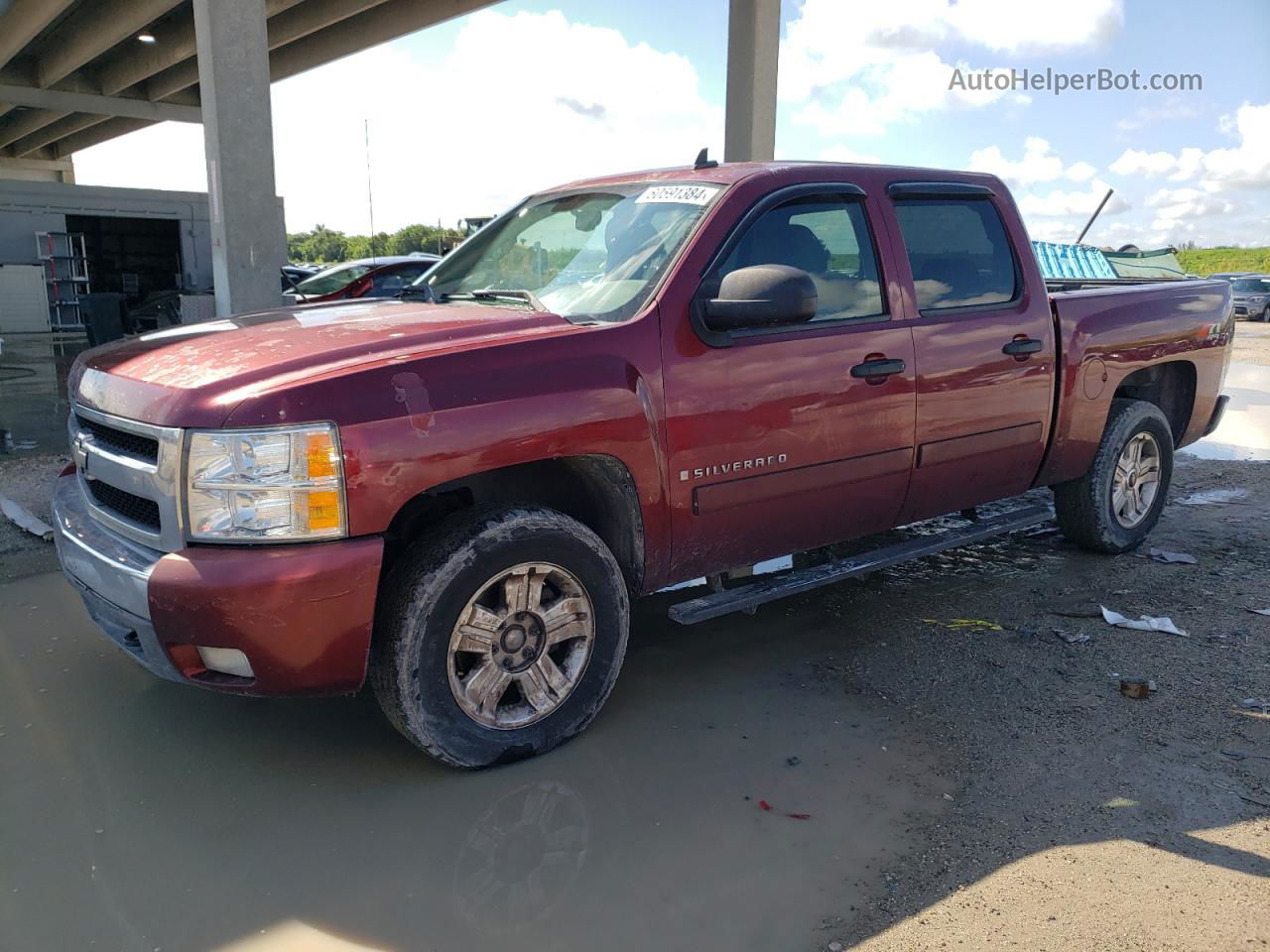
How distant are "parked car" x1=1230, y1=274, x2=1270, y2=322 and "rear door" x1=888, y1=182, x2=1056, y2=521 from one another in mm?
30086

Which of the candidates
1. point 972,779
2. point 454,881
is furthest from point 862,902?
point 454,881

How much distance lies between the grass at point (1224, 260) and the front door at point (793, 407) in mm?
61273

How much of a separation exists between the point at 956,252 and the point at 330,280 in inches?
430

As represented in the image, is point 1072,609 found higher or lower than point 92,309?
lower

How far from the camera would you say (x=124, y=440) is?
3.19m

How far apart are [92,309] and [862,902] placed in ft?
36.2

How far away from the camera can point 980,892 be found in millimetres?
2666

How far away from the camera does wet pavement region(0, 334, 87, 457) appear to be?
324 inches

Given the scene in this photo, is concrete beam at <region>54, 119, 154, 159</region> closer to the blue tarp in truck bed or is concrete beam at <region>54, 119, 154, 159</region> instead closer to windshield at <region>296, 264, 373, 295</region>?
windshield at <region>296, 264, 373, 295</region>

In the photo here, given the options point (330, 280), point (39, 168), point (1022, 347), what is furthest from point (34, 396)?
point (39, 168)

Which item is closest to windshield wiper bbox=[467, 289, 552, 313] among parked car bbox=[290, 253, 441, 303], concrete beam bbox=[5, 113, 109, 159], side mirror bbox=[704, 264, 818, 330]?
side mirror bbox=[704, 264, 818, 330]

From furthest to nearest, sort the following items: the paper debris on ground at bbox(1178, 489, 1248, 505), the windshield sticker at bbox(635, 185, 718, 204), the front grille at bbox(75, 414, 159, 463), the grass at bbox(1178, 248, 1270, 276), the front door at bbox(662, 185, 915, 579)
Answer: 1. the grass at bbox(1178, 248, 1270, 276)
2. the paper debris on ground at bbox(1178, 489, 1248, 505)
3. the windshield sticker at bbox(635, 185, 718, 204)
4. the front door at bbox(662, 185, 915, 579)
5. the front grille at bbox(75, 414, 159, 463)

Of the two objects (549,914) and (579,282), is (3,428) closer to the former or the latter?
(579,282)

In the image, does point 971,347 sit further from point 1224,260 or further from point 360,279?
point 1224,260
